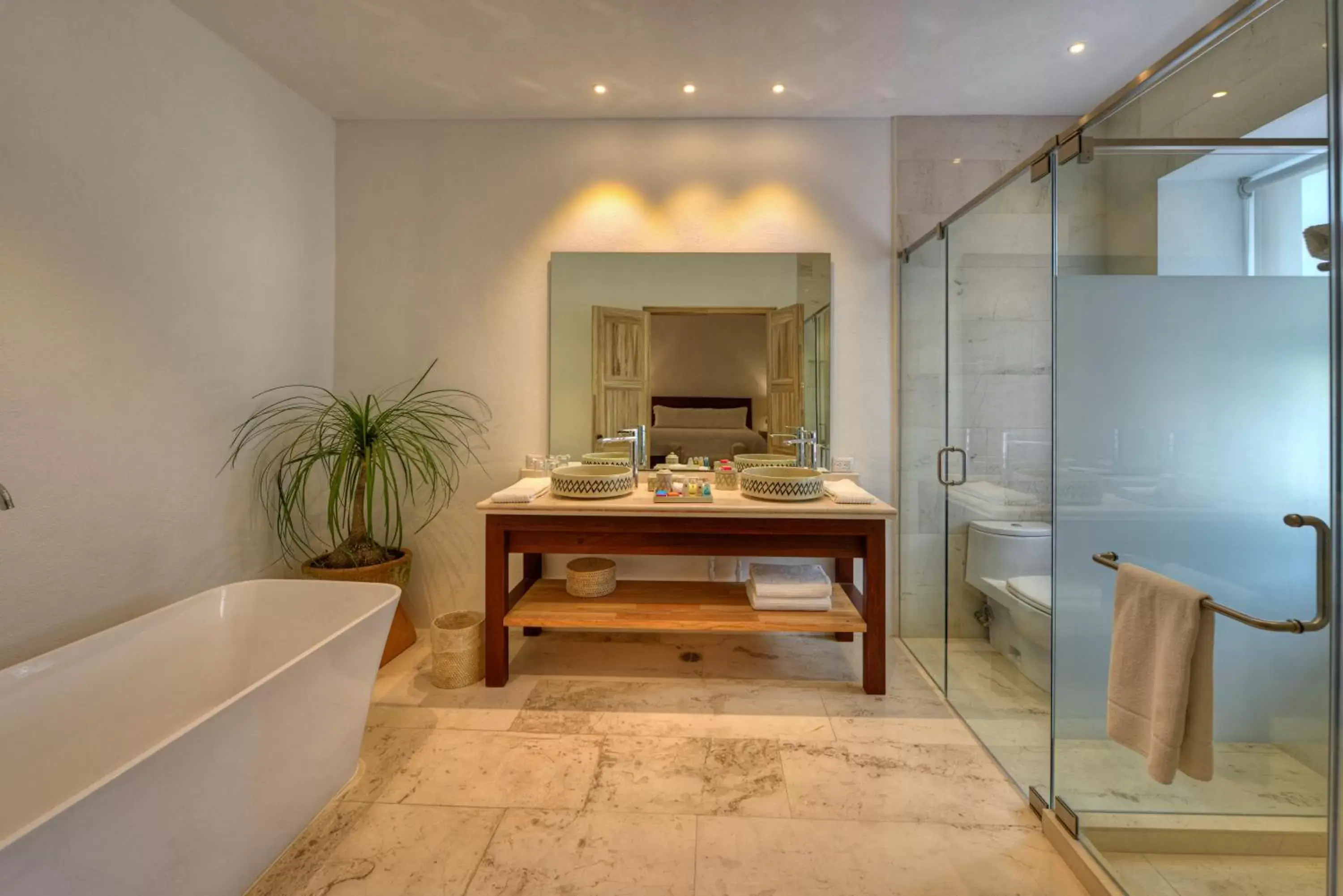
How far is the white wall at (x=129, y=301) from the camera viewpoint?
162cm

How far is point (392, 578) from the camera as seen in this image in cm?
259

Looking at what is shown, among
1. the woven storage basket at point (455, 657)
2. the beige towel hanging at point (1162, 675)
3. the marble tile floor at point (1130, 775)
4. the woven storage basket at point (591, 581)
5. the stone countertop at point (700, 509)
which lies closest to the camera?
the beige towel hanging at point (1162, 675)

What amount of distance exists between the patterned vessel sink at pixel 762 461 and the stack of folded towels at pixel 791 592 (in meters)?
0.57

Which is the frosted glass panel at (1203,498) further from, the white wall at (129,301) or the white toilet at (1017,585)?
the white wall at (129,301)

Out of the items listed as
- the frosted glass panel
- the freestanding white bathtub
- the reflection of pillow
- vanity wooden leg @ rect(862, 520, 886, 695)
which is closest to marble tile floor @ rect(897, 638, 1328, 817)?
the frosted glass panel

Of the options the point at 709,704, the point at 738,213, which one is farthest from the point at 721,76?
the point at 709,704

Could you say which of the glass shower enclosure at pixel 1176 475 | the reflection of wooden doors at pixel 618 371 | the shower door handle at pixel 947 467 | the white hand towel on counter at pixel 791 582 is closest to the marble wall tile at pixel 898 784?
the glass shower enclosure at pixel 1176 475

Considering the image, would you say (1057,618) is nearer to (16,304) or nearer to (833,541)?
(833,541)

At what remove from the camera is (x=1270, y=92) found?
49.4 inches

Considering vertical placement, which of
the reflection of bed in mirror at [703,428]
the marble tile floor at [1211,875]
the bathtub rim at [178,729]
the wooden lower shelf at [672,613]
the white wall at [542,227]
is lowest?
the marble tile floor at [1211,875]

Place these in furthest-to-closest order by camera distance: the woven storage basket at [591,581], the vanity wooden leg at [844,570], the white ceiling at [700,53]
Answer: the vanity wooden leg at [844,570] < the woven storage basket at [591,581] < the white ceiling at [700,53]

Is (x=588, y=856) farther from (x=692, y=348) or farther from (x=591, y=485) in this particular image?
(x=692, y=348)

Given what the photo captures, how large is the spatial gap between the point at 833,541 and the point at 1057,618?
0.82m

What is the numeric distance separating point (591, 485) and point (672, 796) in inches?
44.9
